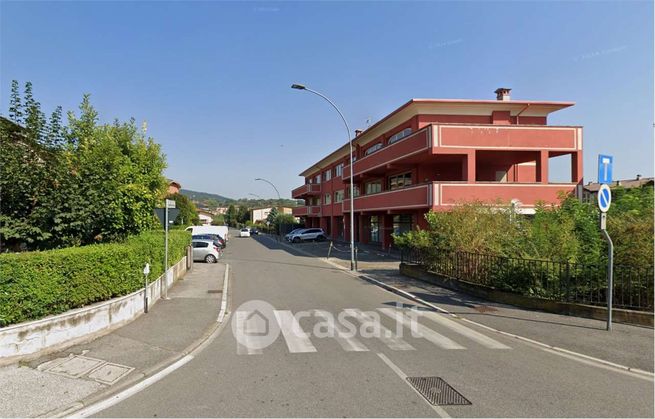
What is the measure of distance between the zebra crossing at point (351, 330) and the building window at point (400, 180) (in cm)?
1919

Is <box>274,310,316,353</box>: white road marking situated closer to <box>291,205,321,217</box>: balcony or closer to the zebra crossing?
the zebra crossing

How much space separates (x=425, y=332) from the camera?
25.4ft

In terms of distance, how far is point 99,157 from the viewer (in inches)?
403

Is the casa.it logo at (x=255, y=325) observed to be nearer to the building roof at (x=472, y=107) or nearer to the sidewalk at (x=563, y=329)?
the sidewalk at (x=563, y=329)

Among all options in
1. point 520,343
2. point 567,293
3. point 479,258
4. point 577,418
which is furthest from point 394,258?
point 577,418

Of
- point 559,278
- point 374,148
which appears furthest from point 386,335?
point 374,148

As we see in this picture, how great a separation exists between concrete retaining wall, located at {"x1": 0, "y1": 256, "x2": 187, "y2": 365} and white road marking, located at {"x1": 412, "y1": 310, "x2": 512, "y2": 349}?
21.8 ft

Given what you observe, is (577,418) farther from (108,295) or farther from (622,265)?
(108,295)

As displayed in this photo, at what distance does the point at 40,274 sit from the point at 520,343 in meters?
8.20

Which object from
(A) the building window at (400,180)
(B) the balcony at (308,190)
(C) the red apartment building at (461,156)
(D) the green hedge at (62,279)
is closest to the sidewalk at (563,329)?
(D) the green hedge at (62,279)

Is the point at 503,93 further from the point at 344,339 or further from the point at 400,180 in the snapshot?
the point at 344,339

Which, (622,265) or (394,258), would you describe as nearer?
(622,265)

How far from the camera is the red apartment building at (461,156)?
66.5 ft

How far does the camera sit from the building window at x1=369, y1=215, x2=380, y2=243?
3500cm
